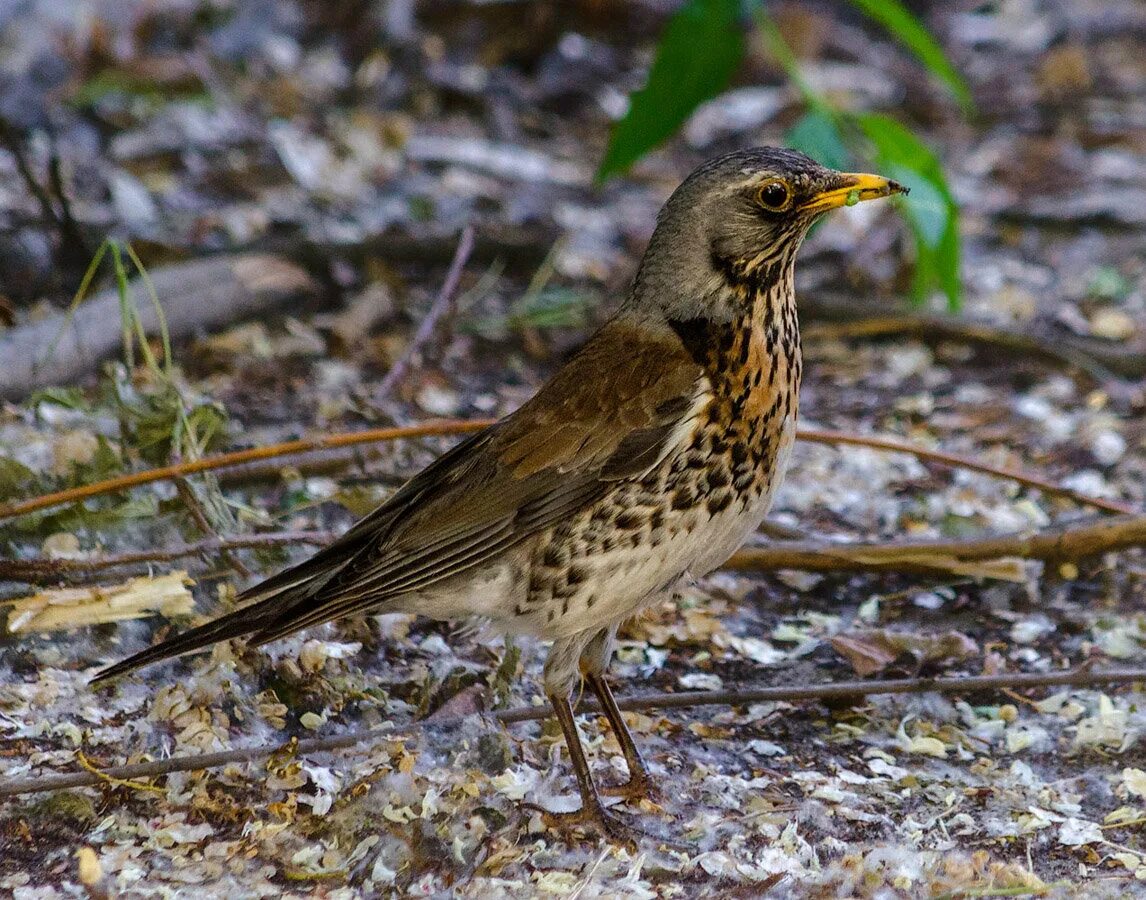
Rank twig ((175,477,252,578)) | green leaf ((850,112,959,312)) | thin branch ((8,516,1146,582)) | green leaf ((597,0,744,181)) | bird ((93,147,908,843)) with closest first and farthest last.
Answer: bird ((93,147,908,843)) → twig ((175,477,252,578)) → thin branch ((8,516,1146,582)) → green leaf ((850,112,959,312)) → green leaf ((597,0,744,181))

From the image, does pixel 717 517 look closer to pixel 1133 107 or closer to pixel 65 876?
pixel 65 876

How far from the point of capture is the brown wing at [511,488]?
11.8 feet

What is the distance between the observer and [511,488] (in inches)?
145

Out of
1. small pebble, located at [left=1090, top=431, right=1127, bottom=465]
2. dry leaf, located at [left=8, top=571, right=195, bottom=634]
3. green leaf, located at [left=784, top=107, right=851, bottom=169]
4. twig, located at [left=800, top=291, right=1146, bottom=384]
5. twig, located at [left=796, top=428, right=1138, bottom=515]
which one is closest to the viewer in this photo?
dry leaf, located at [left=8, top=571, right=195, bottom=634]

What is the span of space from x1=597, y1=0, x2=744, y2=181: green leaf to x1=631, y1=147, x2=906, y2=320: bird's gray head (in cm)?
178

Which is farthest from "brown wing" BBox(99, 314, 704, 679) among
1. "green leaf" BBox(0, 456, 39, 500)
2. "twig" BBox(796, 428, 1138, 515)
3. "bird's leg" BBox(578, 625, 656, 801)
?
"green leaf" BBox(0, 456, 39, 500)

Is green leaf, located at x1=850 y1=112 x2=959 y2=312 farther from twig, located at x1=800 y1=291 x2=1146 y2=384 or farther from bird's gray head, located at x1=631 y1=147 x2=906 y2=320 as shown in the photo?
bird's gray head, located at x1=631 y1=147 x2=906 y2=320

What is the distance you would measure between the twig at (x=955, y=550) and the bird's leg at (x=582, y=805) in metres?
1.05

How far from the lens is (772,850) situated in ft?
11.8

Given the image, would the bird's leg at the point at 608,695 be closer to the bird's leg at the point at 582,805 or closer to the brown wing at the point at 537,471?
the bird's leg at the point at 582,805

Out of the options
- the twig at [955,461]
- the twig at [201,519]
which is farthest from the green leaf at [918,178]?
the twig at [201,519]

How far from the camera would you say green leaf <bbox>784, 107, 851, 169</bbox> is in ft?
16.2

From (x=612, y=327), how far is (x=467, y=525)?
0.60 metres

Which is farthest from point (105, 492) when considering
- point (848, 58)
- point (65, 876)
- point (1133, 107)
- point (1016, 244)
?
point (1133, 107)
